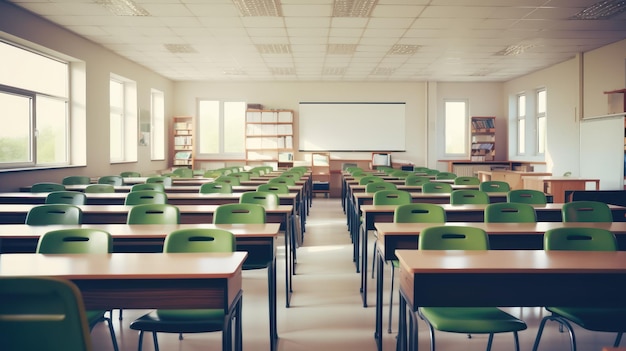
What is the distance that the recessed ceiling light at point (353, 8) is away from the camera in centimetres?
657

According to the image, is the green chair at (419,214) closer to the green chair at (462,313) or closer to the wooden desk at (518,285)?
the green chair at (462,313)

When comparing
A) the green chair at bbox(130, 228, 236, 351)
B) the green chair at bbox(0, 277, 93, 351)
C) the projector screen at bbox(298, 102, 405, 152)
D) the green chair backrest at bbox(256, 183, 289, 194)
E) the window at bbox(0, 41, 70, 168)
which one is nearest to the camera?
the green chair at bbox(0, 277, 93, 351)

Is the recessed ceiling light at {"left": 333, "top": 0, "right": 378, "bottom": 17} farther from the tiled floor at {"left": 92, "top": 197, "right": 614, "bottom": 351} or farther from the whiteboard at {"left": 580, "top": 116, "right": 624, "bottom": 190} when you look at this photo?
the whiteboard at {"left": 580, "top": 116, "right": 624, "bottom": 190}

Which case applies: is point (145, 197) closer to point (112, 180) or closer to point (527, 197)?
point (112, 180)

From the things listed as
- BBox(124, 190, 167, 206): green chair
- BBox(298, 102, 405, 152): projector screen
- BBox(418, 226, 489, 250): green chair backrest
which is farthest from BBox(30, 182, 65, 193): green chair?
BBox(298, 102, 405, 152): projector screen

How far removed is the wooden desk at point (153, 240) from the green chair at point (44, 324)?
60.0 inches

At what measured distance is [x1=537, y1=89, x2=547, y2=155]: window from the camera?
1228 centimetres

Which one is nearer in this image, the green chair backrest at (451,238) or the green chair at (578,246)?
the green chair at (578,246)

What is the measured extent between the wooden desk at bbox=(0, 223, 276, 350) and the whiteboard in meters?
7.04

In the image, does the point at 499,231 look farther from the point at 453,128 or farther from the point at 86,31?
the point at 453,128

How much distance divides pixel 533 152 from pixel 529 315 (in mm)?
10421

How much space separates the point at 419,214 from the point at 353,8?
409 cm

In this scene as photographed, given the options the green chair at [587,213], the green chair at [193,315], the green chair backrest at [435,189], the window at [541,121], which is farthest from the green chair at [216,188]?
the window at [541,121]

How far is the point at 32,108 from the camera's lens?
24.6 feet
